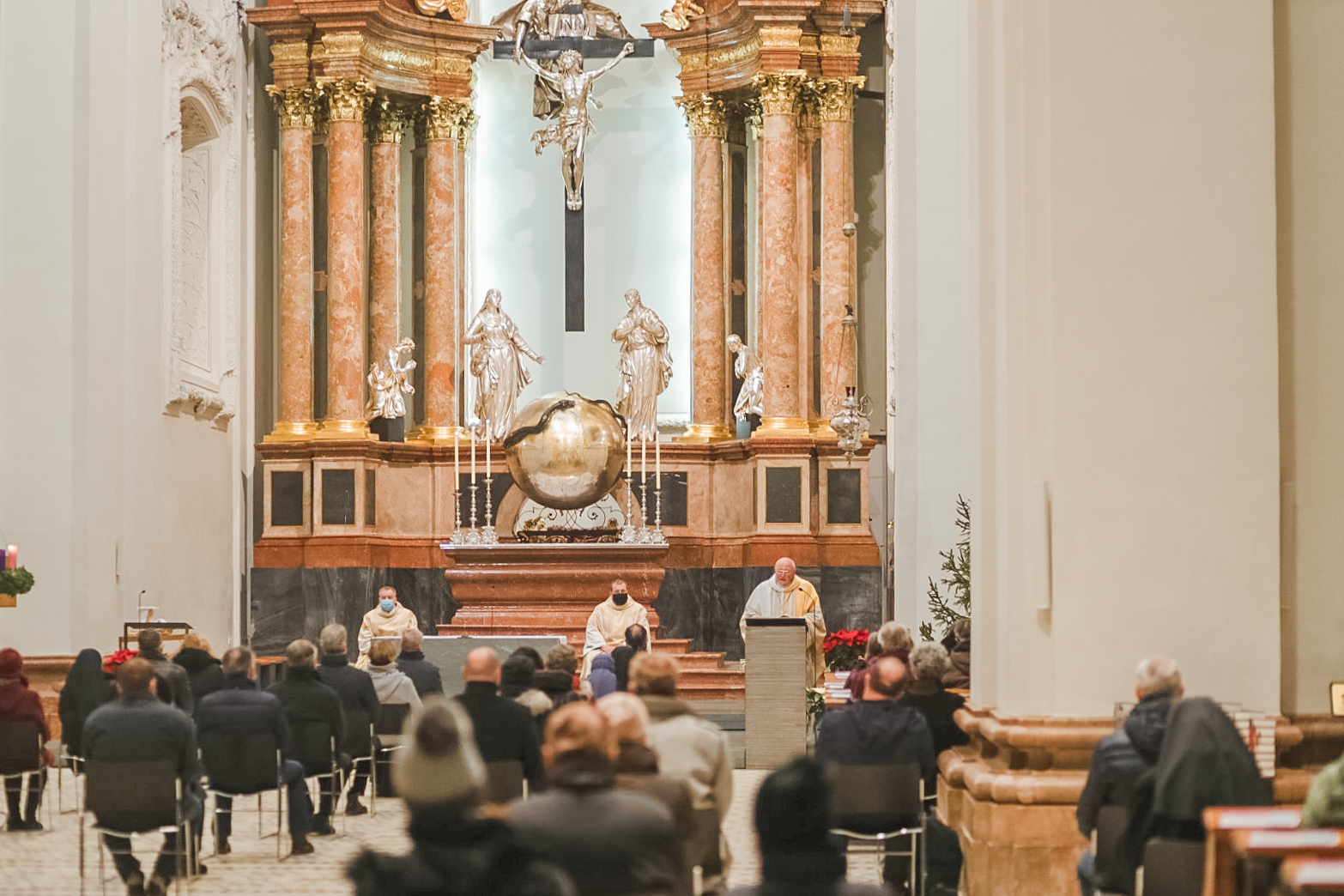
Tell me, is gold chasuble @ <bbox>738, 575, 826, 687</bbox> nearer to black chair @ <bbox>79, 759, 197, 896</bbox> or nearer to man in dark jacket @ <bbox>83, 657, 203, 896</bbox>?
man in dark jacket @ <bbox>83, 657, 203, 896</bbox>

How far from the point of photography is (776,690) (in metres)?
12.8

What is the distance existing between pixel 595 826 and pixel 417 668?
7270 mm

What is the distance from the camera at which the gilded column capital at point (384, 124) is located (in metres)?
20.6

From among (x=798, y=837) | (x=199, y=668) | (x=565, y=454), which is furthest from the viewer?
(x=565, y=454)

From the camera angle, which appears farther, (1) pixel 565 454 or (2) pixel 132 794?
A: (1) pixel 565 454

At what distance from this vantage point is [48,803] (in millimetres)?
11695

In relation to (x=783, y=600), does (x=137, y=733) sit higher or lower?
lower

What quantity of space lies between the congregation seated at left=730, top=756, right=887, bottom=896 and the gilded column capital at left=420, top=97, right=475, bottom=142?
1685cm

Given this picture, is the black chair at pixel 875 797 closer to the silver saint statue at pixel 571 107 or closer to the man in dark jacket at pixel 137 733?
the man in dark jacket at pixel 137 733

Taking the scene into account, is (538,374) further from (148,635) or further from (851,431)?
(148,635)

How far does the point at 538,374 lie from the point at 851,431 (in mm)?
5241

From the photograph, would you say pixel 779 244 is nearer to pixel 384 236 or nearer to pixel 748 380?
pixel 748 380

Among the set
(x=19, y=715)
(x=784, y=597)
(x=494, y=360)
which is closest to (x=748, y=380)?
(x=494, y=360)

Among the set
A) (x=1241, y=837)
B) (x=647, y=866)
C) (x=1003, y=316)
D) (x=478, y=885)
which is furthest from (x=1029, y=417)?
(x=478, y=885)
